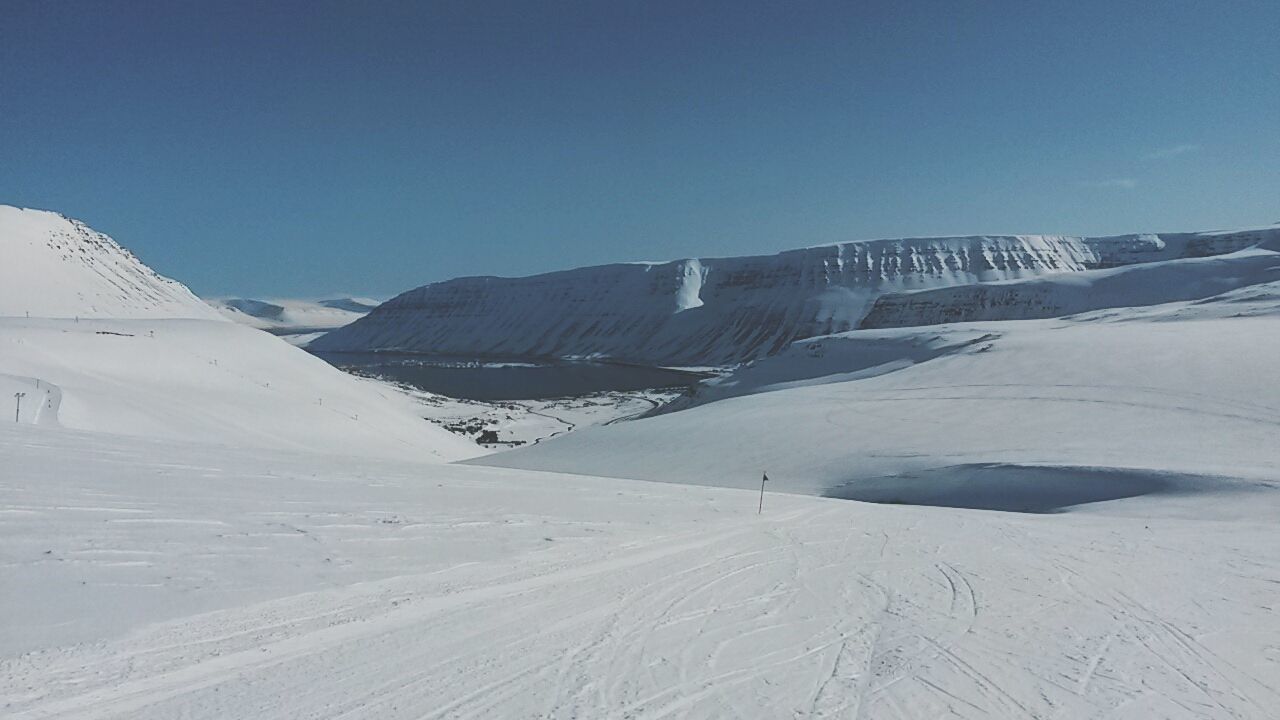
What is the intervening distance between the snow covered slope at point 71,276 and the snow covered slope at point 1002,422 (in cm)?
4010

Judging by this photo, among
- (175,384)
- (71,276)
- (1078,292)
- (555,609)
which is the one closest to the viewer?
(555,609)

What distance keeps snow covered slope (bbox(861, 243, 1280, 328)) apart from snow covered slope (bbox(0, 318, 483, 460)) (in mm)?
90352

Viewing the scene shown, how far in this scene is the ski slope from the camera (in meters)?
5.06

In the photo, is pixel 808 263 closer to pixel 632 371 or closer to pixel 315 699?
pixel 632 371

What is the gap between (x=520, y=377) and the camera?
371 ft

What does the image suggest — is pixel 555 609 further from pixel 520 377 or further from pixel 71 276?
pixel 520 377

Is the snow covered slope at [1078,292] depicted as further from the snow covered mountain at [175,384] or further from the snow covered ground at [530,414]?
the snow covered mountain at [175,384]

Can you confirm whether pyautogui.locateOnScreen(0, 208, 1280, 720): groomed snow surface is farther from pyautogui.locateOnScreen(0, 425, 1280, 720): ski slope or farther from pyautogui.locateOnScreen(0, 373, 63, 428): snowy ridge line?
pyautogui.locateOnScreen(0, 373, 63, 428): snowy ridge line

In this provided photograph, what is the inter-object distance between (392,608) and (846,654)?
4.00 metres

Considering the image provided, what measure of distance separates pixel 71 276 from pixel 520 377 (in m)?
63.9

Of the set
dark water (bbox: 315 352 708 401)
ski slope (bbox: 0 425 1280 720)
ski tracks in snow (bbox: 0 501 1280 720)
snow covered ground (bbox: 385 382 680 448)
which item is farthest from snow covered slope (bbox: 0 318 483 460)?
dark water (bbox: 315 352 708 401)

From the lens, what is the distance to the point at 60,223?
2466 inches

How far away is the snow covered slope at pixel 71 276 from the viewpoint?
48188 millimetres

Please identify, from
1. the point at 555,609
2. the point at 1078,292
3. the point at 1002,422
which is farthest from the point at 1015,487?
the point at 1078,292
